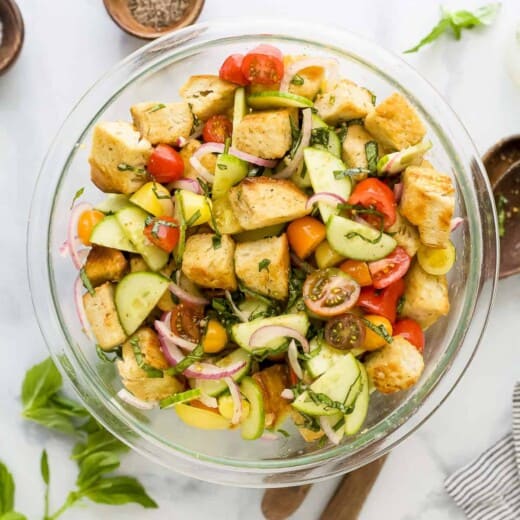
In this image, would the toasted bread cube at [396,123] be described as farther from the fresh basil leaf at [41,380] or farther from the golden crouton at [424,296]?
the fresh basil leaf at [41,380]

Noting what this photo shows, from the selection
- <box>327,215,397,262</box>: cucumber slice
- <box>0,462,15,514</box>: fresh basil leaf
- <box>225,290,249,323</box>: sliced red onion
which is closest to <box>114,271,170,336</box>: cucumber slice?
<box>225,290,249,323</box>: sliced red onion

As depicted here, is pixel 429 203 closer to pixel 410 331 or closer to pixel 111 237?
pixel 410 331

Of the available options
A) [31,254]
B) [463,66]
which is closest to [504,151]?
[463,66]

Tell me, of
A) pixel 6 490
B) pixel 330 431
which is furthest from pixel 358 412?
pixel 6 490

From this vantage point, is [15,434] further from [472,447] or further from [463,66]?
[463,66]

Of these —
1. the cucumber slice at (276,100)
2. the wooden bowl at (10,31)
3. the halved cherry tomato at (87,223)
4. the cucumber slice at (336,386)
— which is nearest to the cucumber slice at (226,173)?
the cucumber slice at (276,100)

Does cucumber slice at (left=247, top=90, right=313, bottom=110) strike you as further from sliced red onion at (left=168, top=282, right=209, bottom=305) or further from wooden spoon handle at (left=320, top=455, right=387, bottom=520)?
wooden spoon handle at (left=320, top=455, right=387, bottom=520)
